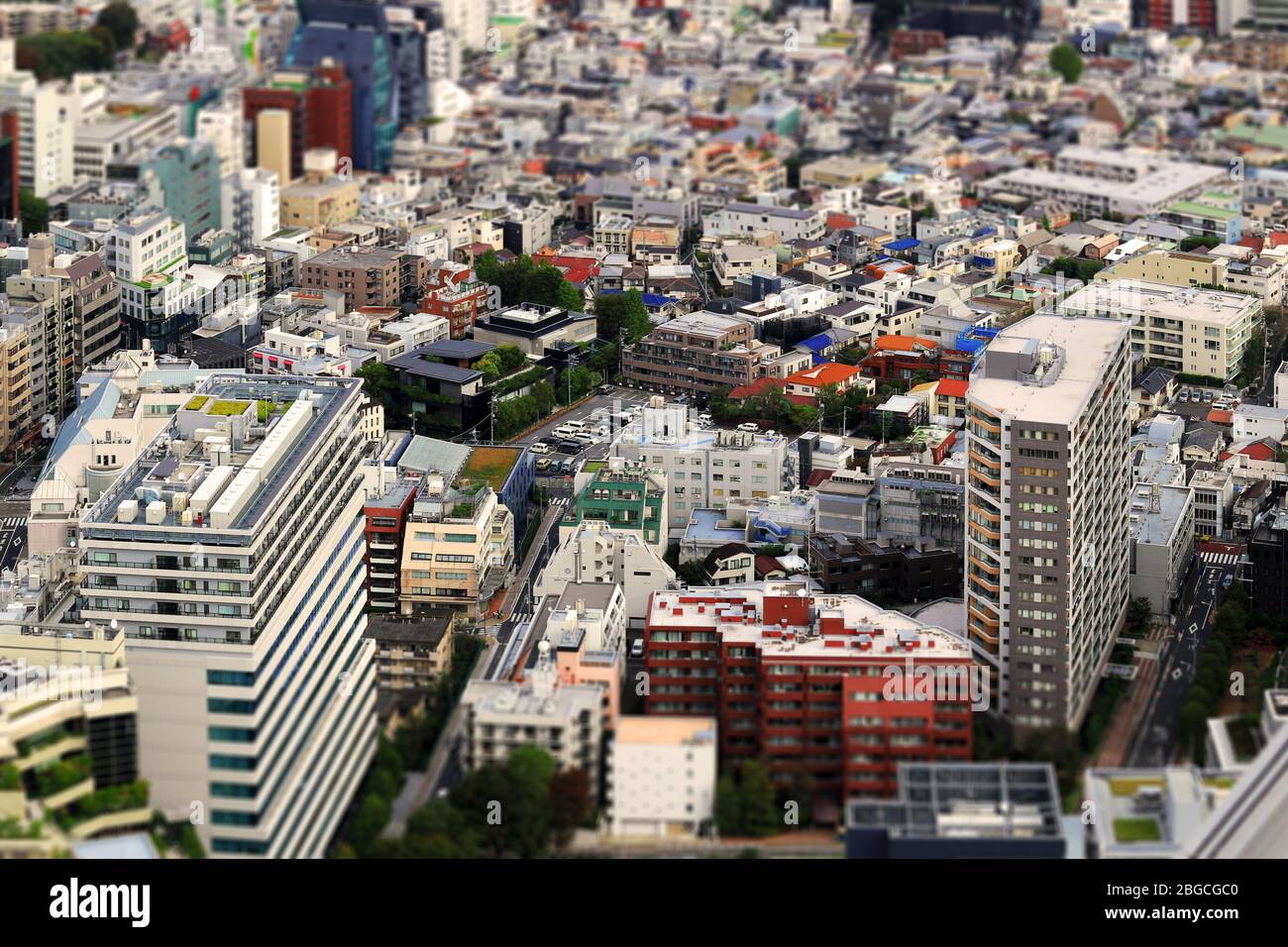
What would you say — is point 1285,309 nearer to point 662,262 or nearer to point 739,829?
point 662,262

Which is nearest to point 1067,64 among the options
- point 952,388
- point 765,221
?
point 765,221

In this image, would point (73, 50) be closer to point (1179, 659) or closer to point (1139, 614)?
point (1139, 614)

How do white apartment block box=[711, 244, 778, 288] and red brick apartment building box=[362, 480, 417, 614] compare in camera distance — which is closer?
red brick apartment building box=[362, 480, 417, 614]

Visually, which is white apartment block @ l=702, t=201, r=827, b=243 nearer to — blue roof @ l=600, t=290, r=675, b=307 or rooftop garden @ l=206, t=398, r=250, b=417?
blue roof @ l=600, t=290, r=675, b=307

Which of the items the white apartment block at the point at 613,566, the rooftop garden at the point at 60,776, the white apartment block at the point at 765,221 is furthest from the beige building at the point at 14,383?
the rooftop garden at the point at 60,776

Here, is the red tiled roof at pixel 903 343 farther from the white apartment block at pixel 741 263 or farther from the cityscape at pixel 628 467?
the white apartment block at pixel 741 263

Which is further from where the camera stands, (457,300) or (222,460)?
(457,300)

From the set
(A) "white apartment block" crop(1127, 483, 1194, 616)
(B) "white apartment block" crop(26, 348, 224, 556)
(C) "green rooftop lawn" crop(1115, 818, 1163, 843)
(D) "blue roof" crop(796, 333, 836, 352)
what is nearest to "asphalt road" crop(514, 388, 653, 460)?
(D) "blue roof" crop(796, 333, 836, 352)
